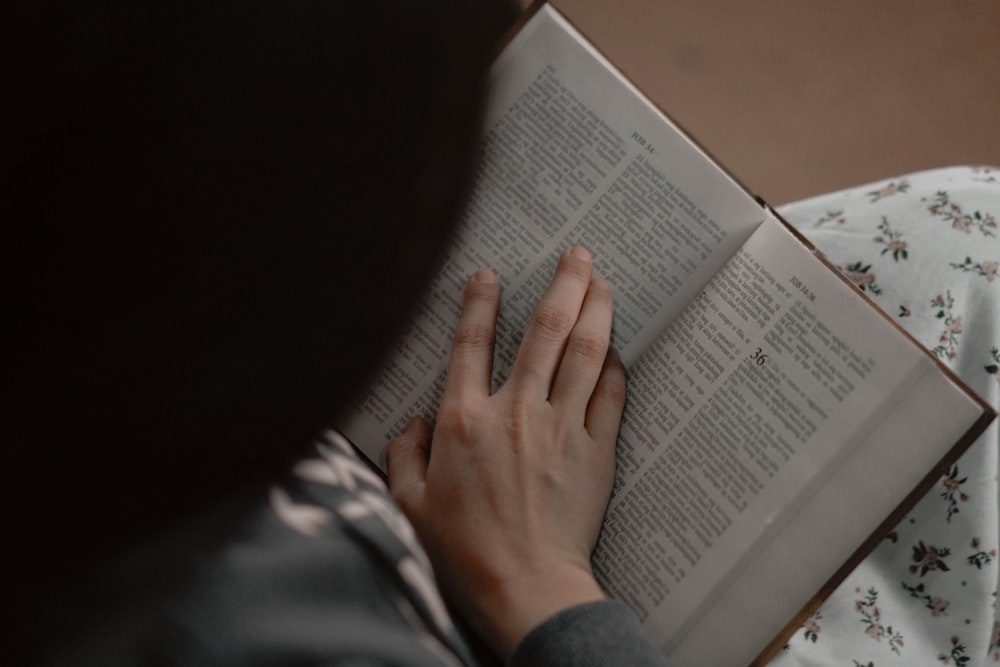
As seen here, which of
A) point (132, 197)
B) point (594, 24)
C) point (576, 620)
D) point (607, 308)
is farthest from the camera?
point (594, 24)

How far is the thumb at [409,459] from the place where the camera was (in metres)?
0.52

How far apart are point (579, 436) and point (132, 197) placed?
1.21 feet

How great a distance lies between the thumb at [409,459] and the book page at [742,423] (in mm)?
133

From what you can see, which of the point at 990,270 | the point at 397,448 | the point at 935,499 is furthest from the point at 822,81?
the point at 397,448

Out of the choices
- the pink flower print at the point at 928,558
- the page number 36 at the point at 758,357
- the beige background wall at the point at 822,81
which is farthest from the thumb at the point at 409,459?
the beige background wall at the point at 822,81

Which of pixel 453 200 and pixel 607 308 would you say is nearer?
pixel 453 200

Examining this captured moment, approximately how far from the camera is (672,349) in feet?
1.73

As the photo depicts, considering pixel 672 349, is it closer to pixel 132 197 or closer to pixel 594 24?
pixel 132 197

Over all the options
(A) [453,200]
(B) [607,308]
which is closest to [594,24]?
(B) [607,308]

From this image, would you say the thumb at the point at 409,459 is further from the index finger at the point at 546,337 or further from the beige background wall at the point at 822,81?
the beige background wall at the point at 822,81

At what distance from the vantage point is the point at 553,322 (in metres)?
0.52

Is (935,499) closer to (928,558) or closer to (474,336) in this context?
(928,558)

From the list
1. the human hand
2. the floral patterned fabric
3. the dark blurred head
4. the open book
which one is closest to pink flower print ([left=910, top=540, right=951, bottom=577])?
the floral patterned fabric

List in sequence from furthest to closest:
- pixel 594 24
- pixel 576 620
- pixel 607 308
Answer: pixel 594 24
pixel 607 308
pixel 576 620
